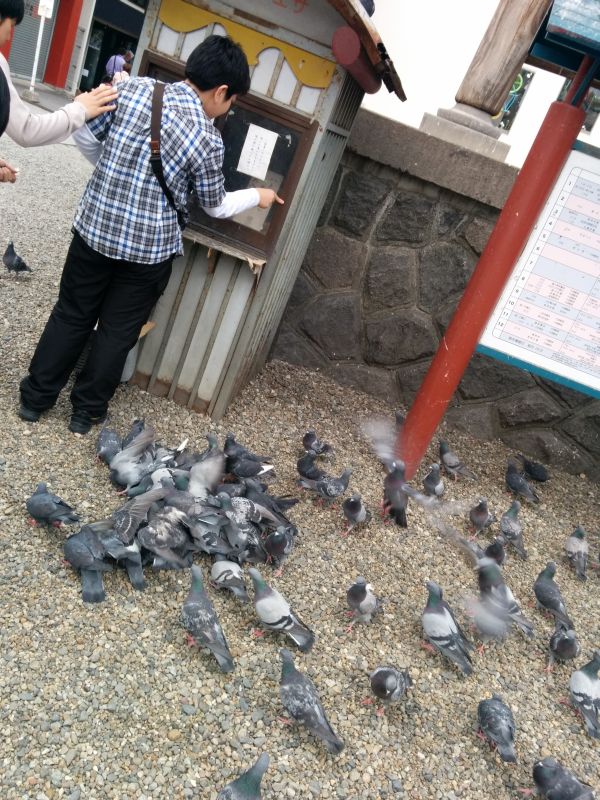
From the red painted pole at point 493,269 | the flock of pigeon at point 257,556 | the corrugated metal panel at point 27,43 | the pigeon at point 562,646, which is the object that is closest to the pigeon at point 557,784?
the flock of pigeon at point 257,556

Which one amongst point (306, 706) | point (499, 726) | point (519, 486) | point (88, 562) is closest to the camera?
point (306, 706)

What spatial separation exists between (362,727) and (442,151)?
446 centimetres

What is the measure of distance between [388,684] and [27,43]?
840 inches

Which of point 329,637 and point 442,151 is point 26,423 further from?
point 442,151

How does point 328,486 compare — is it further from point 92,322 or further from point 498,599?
point 92,322

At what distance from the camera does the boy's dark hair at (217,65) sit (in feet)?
11.1

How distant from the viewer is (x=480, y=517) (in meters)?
4.70

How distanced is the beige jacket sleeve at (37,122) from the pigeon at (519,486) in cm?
412

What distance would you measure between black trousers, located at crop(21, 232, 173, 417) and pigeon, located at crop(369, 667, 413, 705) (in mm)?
2417

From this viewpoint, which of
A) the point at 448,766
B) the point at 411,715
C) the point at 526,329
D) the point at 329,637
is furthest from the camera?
the point at 526,329

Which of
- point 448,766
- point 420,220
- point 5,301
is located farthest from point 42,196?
point 448,766

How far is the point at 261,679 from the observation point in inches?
119

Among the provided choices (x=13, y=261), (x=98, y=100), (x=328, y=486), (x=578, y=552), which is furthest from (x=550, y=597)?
(x=13, y=261)

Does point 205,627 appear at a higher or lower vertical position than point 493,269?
lower
